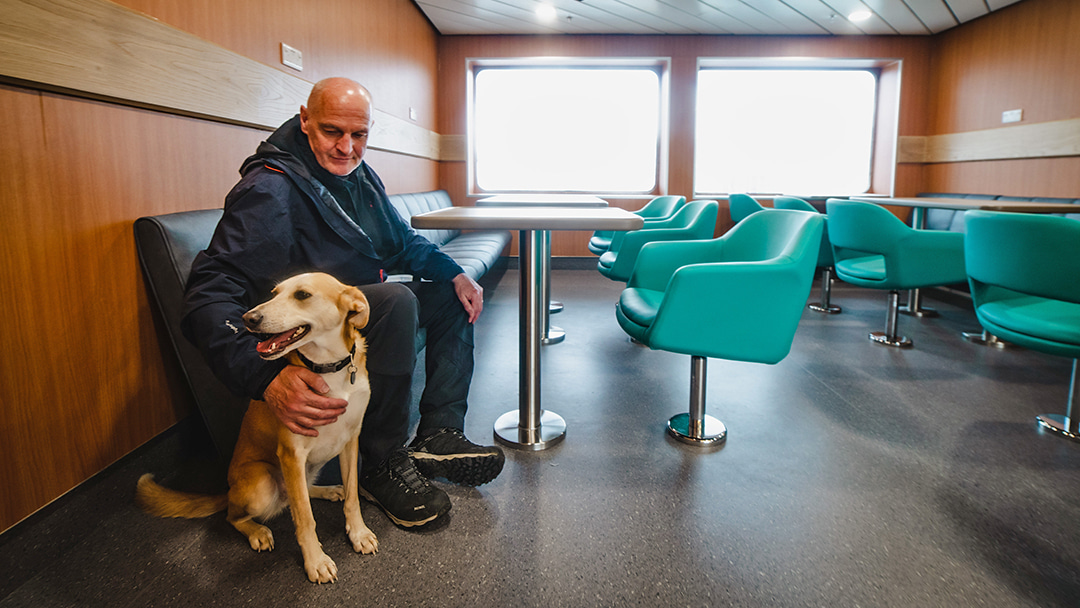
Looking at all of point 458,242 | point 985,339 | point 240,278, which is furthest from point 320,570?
point 985,339

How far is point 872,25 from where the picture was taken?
573 cm

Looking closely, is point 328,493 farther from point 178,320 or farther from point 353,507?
point 178,320

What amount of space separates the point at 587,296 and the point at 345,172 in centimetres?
346

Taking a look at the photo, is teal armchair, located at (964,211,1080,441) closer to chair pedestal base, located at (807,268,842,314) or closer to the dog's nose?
the dog's nose

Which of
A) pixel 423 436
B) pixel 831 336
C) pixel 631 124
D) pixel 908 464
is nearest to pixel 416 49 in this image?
pixel 631 124

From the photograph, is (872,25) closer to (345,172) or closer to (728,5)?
(728,5)

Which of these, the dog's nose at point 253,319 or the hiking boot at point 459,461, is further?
the hiking boot at point 459,461

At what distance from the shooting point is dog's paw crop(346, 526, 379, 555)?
146 cm

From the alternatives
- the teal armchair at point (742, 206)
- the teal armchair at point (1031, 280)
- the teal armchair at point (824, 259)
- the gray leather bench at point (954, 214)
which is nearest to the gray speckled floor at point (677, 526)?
the teal armchair at point (1031, 280)

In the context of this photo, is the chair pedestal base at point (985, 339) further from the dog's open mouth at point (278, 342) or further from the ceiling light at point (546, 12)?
the ceiling light at point (546, 12)

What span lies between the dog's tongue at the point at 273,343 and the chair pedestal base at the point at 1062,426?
2573 millimetres

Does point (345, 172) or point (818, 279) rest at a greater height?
point (345, 172)

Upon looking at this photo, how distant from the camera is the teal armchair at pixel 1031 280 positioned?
5.96 feet

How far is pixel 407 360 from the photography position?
1584mm
